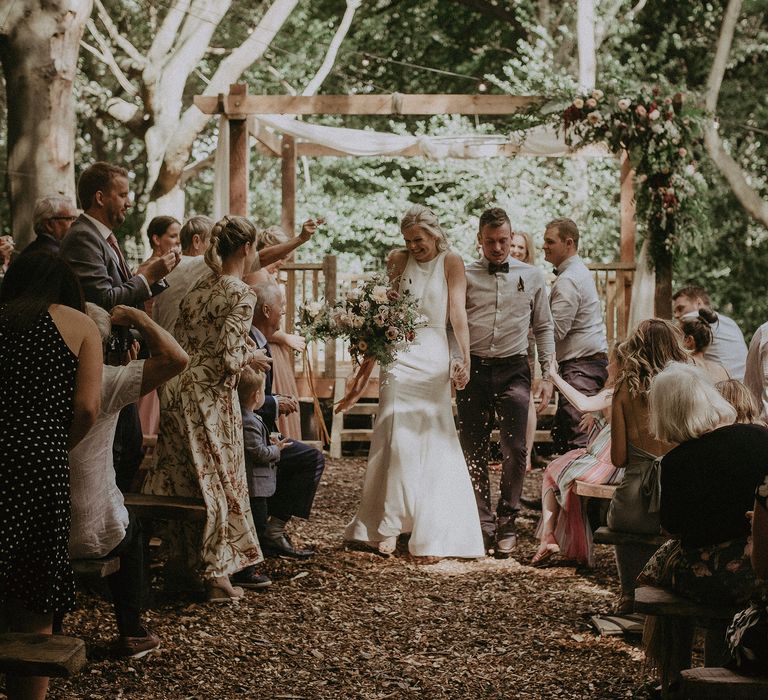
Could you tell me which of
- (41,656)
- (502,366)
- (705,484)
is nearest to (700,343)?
(502,366)

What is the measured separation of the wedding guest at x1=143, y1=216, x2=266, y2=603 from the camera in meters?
5.33

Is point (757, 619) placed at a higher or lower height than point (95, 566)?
higher

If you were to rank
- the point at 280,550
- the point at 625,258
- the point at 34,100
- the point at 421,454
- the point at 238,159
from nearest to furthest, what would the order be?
the point at 280,550, the point at 421,454, the point at 34,100, the point at 238,159, the point at 625,258

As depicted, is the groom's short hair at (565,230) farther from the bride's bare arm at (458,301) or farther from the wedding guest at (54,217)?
the wedding guest at (54,217)

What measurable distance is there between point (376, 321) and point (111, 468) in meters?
2.71

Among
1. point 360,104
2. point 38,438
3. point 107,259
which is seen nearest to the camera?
point 38,438

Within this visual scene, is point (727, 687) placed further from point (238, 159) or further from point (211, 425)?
point (238, 159)

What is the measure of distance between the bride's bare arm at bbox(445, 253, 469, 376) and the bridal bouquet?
0.67ft

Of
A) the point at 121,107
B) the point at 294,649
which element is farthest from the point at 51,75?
the point at 121,107

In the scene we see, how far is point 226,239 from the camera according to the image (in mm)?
5445

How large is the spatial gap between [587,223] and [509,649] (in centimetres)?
1510

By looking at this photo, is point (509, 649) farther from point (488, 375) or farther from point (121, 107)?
point (121, 107)

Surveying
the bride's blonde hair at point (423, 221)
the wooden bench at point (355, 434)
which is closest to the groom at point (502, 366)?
the bride's blonde hair at point (423, 221)

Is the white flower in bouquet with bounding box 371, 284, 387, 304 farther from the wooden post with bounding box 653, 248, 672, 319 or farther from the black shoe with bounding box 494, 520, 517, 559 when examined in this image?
the wooden post with bounding box 653, 248, 672, 319
